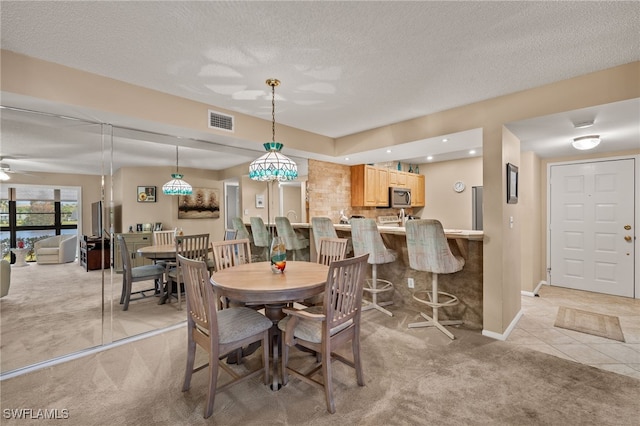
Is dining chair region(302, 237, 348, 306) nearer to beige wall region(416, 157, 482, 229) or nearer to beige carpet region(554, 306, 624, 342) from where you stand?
beige carpet region(554, 306, 624, 342)

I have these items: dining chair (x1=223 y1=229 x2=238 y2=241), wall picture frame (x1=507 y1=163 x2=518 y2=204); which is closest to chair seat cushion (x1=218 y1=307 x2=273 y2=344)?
dining chair (x1=223 y1=229 x2=238 y2=241)

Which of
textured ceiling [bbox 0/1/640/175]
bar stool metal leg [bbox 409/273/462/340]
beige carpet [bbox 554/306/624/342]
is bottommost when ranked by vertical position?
beige carpet [bbox 554/306/624/342]

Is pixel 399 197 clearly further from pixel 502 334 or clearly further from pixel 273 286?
pixel 273 286

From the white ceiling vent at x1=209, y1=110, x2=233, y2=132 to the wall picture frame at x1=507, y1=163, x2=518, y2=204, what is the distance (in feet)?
10.0

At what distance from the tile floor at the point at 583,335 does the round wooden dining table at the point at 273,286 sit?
2.17 meters

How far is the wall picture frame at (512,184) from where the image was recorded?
3.00m

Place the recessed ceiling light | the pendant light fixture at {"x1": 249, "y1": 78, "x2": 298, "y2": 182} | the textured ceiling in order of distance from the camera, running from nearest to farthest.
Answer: the textured ceiling
the pendant light fixture at {"x1": 249, "y1": 78, "x2": 298, "y2": 182}
the recessed ceiling light

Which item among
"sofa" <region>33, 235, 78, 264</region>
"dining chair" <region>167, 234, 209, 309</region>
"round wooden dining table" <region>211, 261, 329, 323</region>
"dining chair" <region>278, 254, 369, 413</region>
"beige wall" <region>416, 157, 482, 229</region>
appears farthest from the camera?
"beige wall" <region>416, 157, 482, 229</region>

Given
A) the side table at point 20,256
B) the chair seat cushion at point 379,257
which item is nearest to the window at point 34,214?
the side table at point 20,256

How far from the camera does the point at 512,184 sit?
310cm

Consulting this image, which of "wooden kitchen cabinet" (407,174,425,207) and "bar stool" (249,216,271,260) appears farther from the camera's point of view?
"wooden kitchen cabinet" (407,174,425,207)

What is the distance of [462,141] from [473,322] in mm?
2182

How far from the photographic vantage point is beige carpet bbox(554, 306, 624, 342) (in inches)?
118

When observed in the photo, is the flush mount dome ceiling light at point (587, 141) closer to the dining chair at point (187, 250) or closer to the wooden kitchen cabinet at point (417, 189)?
the wooden kitchen cabinet at point (417, 189)
